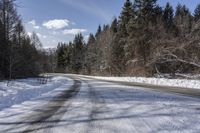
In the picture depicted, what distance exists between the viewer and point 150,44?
40625mm

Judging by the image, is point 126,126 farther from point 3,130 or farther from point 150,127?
point 3,130

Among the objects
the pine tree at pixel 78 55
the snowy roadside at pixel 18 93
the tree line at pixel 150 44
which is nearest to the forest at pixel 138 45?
the tree line at pixel 150 44

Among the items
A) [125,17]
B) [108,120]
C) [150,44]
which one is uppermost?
[125,17]

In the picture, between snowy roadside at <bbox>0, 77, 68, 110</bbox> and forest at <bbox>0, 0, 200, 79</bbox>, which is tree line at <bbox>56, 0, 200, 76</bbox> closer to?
forest at <bbox>0, 0, 200, 79</bbox>

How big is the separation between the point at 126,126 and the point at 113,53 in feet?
189

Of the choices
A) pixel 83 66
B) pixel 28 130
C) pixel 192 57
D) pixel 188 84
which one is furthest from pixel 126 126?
pixel 83 66

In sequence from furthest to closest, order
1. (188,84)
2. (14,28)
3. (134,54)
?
(134,54) → (14,28) → (188,84)

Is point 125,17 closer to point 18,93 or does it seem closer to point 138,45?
point 138,45

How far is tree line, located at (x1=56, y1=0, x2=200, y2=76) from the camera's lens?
29969 mm

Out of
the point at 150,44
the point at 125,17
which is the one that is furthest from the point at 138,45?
the point at 125,17

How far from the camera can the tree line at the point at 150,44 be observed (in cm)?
2997

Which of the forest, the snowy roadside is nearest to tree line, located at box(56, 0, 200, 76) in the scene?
the forest

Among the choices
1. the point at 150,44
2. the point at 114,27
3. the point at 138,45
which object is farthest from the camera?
the point at 114,27

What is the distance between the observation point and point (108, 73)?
6819 centimetres
